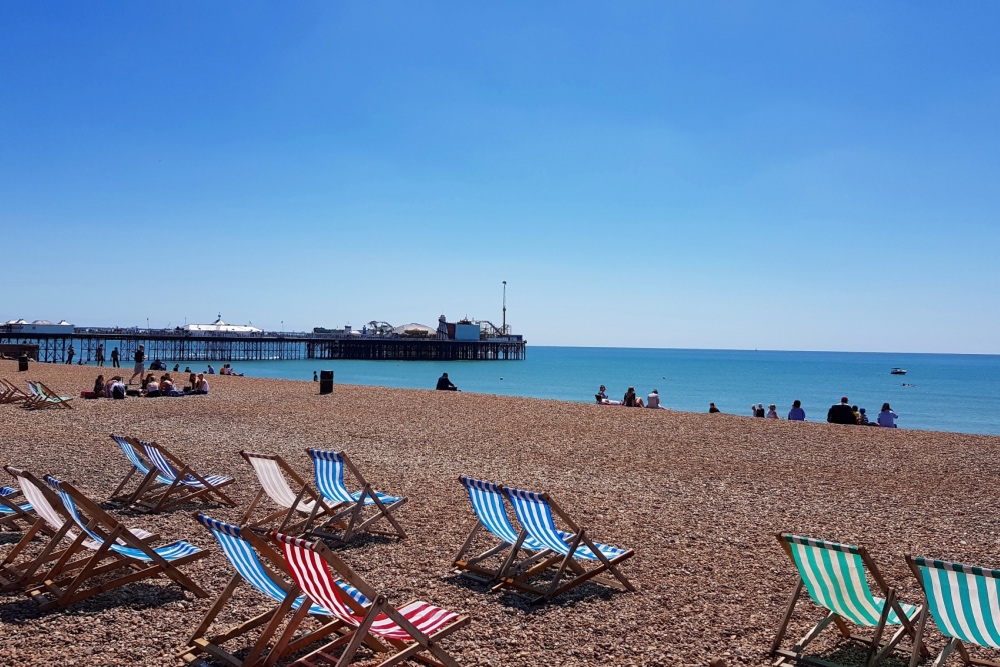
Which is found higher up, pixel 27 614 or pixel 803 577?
pixel 803 577

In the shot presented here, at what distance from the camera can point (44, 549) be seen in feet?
13.6

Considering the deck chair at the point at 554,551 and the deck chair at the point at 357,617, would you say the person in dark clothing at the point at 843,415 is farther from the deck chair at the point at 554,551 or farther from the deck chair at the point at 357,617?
the deck chair at the point at 357,617

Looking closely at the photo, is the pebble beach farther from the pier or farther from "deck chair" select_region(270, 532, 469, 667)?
the pier

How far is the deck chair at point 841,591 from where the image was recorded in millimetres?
3408

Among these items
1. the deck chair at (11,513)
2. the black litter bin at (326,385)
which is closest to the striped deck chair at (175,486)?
the deck chair at (11,513)

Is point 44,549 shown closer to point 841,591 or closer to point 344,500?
point 344,500

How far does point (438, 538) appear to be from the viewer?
5.60 m

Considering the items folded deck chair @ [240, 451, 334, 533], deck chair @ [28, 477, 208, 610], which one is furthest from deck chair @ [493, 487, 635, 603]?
folded deck chair @ [240, 451, 334, 533]

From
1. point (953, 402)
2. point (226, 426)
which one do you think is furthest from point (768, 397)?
point (226, 426)

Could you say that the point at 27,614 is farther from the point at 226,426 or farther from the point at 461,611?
the point at 226,426

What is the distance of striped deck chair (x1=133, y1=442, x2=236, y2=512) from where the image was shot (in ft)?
20.6

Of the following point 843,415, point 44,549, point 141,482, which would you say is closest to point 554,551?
point 44,549

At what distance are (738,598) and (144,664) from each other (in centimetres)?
302

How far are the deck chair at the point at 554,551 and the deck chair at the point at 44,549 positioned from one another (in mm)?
1978
